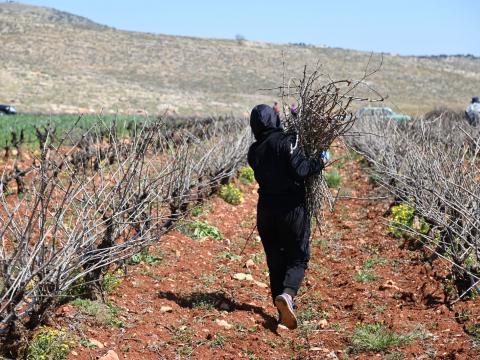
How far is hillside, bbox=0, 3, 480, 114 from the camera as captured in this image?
4844cm

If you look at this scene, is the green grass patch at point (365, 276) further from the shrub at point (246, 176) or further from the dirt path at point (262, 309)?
the shrub at point (246, 176)

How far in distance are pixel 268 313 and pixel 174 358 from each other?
4.60 ft

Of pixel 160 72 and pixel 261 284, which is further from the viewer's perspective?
pixel 160 72

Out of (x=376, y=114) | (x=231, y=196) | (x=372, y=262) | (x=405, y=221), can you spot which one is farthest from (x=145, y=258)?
(x=376, y=114)

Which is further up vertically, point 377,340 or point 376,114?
point 376,114

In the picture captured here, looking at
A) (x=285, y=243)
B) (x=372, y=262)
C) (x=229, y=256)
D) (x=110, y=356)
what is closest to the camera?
(x=110, y=356)

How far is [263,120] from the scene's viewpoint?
525cm

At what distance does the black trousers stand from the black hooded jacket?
0.25 feet

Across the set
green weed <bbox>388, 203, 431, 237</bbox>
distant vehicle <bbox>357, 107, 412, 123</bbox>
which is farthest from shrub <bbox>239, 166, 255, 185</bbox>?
green weed <bbox>388, 203, 431, 237</bbox>

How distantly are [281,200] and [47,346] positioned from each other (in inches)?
82.9

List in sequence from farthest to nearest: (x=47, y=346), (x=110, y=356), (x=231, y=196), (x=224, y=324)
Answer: (x=231, y=196)
(x=224, y=324)
(x=110, y=356)
(x=47, y=346)

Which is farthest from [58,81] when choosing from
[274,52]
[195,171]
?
[195,171]

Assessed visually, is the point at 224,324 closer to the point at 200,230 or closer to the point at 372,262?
the point at 372,262

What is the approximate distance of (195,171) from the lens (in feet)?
28.6
